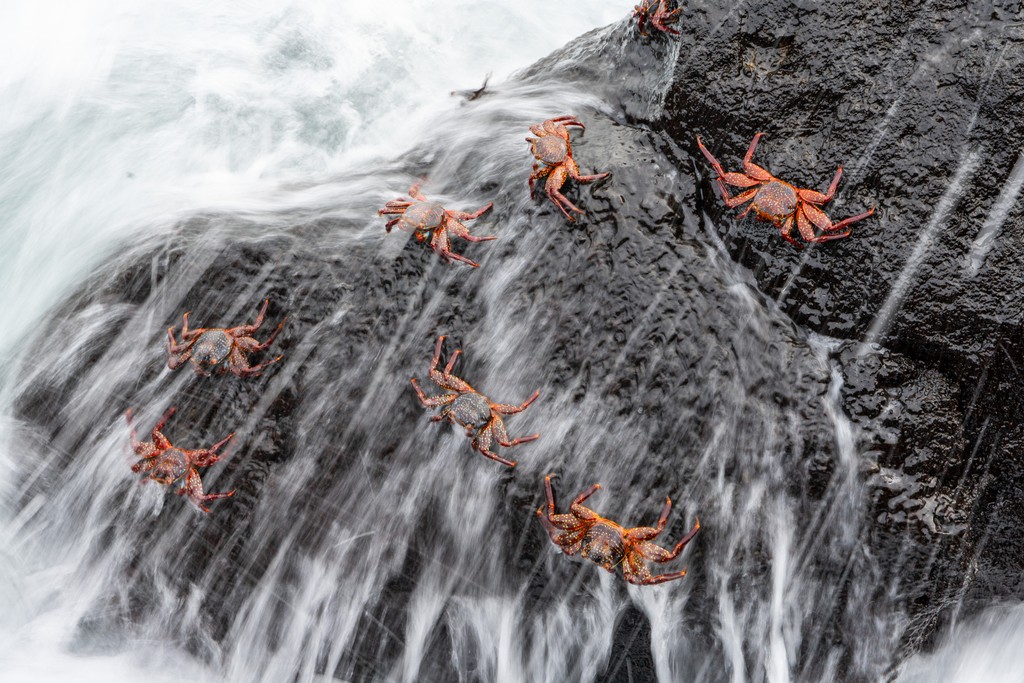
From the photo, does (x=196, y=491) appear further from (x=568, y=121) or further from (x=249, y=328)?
(x=568, y=121)

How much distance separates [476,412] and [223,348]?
165 centimetres

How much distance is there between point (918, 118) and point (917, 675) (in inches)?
129

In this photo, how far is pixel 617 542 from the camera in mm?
3904

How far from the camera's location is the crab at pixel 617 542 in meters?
3.91

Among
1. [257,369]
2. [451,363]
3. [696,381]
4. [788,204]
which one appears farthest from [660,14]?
[257,369]

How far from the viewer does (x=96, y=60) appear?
8.23 meters

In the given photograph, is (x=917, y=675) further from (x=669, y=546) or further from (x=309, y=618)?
(x=309, y=618)

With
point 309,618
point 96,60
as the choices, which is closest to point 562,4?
point 96,60

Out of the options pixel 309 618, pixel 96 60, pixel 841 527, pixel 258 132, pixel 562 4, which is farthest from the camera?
pixel 562 4

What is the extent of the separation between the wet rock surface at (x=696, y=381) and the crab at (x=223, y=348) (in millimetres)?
90

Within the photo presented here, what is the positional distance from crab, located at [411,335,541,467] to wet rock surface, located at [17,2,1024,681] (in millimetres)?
111

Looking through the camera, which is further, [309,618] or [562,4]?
[562,4]

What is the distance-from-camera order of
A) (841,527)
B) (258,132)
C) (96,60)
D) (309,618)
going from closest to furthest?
(841,527)
(309,618)
(258,132)
(96,60)

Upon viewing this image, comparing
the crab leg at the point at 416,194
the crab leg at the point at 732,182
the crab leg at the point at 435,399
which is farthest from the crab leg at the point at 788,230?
the crab leg at the point at 416,194
